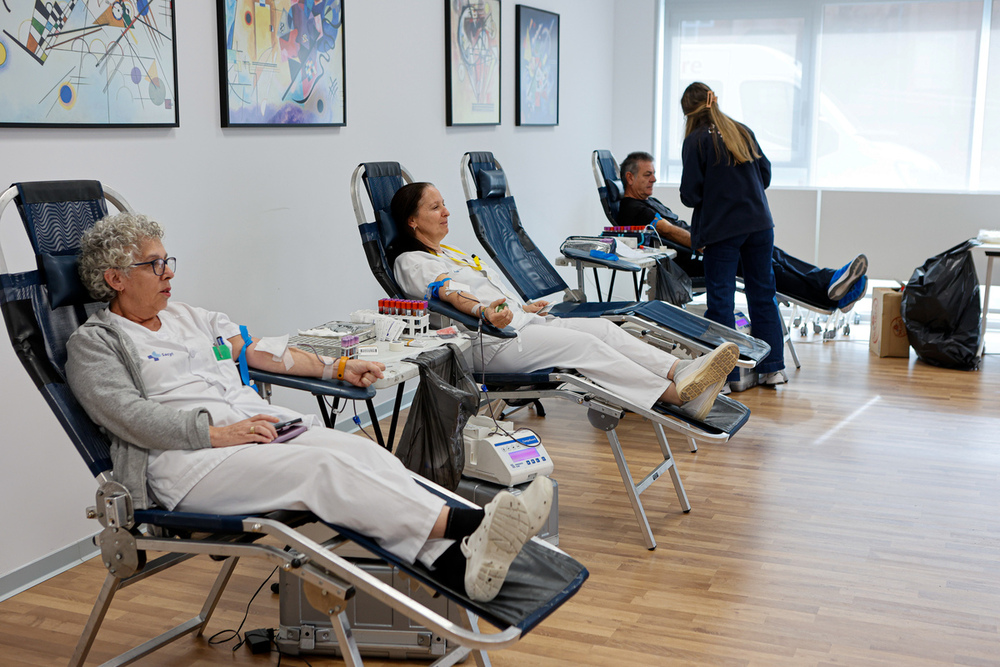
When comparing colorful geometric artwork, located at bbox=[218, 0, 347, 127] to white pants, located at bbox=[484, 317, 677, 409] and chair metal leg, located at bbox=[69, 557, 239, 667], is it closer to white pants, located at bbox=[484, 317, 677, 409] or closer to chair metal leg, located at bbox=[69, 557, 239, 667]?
white pants, located at bbox=[484, 317, 677, 409]

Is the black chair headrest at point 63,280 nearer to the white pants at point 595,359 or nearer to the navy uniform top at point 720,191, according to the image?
the white pants at point 595,359

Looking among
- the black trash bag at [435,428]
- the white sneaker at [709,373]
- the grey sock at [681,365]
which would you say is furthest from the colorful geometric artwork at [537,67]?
the black trash bag at [435,428]

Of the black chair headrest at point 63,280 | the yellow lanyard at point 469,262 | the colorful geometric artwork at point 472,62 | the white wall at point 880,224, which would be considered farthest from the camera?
the white wall at point 880,224

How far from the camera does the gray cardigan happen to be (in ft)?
6.77

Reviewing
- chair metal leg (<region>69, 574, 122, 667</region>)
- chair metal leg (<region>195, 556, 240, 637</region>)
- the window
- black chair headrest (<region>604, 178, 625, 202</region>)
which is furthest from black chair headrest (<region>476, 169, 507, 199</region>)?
the window

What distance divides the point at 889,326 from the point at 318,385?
4171 millimetres

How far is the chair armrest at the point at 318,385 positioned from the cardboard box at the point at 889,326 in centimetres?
404

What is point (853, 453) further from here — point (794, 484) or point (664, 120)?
point (664, 120)

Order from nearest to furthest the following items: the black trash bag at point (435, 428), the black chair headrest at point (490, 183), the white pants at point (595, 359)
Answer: the black trash bag at point (435, 428), the white pants at point (595, 359), the black chair headrest at point (490, 183)

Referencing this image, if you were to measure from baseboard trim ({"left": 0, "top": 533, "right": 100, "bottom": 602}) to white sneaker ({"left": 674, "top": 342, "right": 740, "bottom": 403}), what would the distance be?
1.76 meters

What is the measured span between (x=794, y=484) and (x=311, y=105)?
232cm

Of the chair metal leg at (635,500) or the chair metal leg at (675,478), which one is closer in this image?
the chair metal leg at (635,500)

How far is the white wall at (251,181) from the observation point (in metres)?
2.71

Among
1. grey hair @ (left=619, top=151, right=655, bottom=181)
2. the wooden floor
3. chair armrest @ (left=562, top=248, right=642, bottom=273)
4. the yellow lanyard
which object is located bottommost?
the wooden floor
